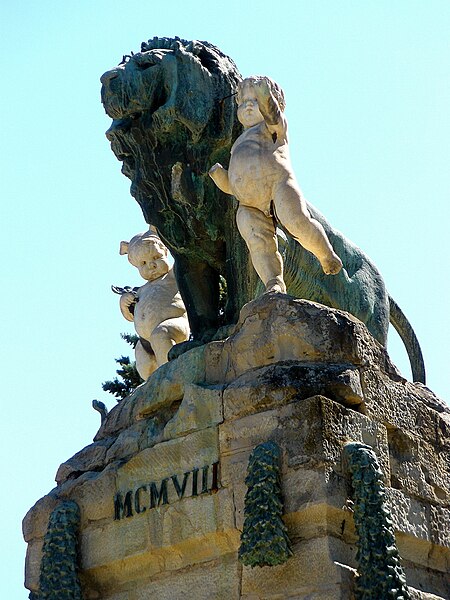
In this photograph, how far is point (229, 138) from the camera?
1059 cm

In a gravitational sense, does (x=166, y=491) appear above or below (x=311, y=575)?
above

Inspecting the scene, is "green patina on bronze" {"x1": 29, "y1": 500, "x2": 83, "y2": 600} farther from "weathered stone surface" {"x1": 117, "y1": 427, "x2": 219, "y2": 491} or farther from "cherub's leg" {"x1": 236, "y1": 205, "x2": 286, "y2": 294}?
"cherub's leg" {"x1": 236, "y1": 205, "x2": 286, "y2": 294}

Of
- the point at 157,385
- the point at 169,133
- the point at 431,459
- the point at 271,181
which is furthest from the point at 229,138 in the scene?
the point at 431,459

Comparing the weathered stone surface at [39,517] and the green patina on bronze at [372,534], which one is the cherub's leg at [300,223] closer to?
the green patina on bronze at [372,534]

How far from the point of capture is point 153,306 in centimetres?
1134

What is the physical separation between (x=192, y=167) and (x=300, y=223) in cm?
157

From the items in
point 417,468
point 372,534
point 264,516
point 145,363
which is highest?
point 145,363

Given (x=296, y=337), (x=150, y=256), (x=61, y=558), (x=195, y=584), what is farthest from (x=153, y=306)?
(x=195, y=584)

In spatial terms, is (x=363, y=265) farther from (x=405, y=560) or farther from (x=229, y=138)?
(x=405, y=560)

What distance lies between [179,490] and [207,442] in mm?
329

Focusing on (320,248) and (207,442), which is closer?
(207,442)

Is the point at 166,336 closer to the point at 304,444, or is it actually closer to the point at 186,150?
the point at 186,150

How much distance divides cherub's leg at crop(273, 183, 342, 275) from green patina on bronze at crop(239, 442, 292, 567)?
5.22ft

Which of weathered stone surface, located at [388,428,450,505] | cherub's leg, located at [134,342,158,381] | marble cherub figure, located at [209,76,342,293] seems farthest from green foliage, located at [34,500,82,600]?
Result: cherub's leg, located at [134,342,158,381]
